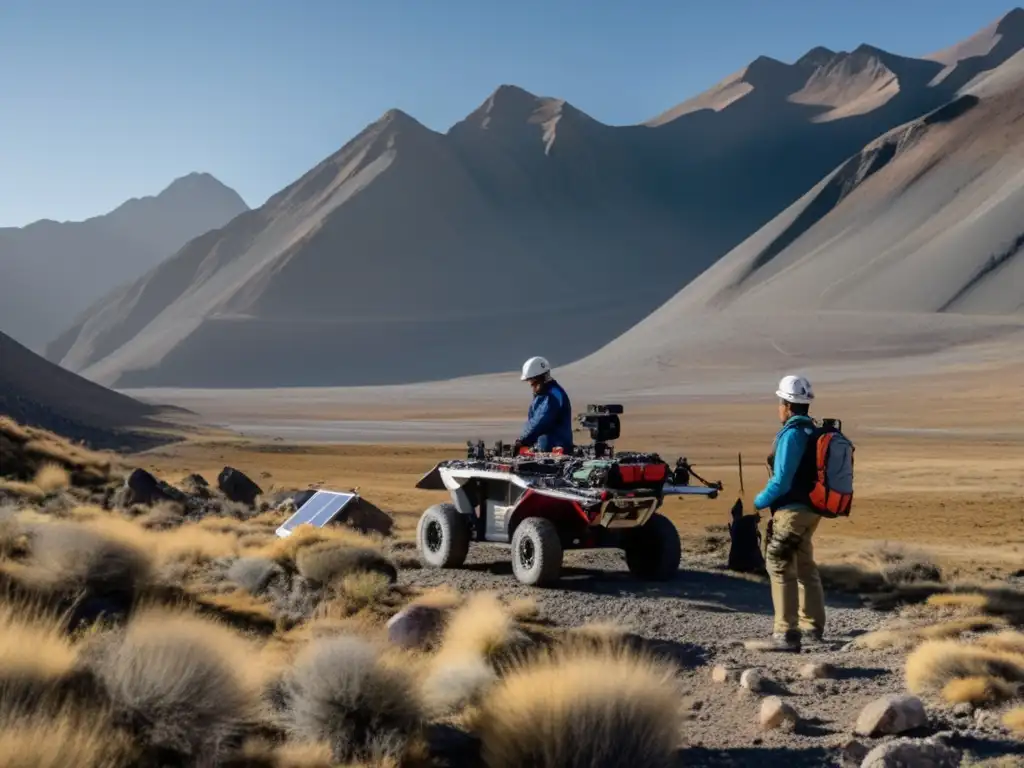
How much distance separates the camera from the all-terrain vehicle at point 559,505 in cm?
1077

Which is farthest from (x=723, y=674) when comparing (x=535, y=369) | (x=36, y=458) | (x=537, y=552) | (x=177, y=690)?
(x=36, y=458)

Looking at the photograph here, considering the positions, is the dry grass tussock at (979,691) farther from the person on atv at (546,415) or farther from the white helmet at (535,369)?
the white helmet at (535,369)

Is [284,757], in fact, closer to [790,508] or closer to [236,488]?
[790,508]

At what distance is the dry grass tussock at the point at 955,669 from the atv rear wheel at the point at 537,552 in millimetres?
4226

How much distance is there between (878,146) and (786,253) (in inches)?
971


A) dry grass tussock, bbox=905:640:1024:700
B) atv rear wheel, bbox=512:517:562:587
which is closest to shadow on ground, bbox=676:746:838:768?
dry grass tussock, bbox=905:640:1024:700

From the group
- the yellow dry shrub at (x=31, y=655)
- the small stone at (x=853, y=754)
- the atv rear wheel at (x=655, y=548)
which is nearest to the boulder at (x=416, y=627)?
the yellow dry shrub at (x=31, y=655)

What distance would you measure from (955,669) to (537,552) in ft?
15.4

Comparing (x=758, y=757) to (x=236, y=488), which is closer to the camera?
(x=758, y=757)

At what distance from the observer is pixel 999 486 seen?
28.6 m

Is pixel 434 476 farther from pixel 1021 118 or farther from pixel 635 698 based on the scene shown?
pixel 1021 118

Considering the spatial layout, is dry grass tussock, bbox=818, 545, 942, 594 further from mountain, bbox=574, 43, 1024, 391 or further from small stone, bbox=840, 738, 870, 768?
mountain, bbox=574, 43, 1024, 391

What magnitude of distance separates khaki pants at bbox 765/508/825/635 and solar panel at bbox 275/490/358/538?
21.8ft

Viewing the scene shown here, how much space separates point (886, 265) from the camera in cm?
12544
